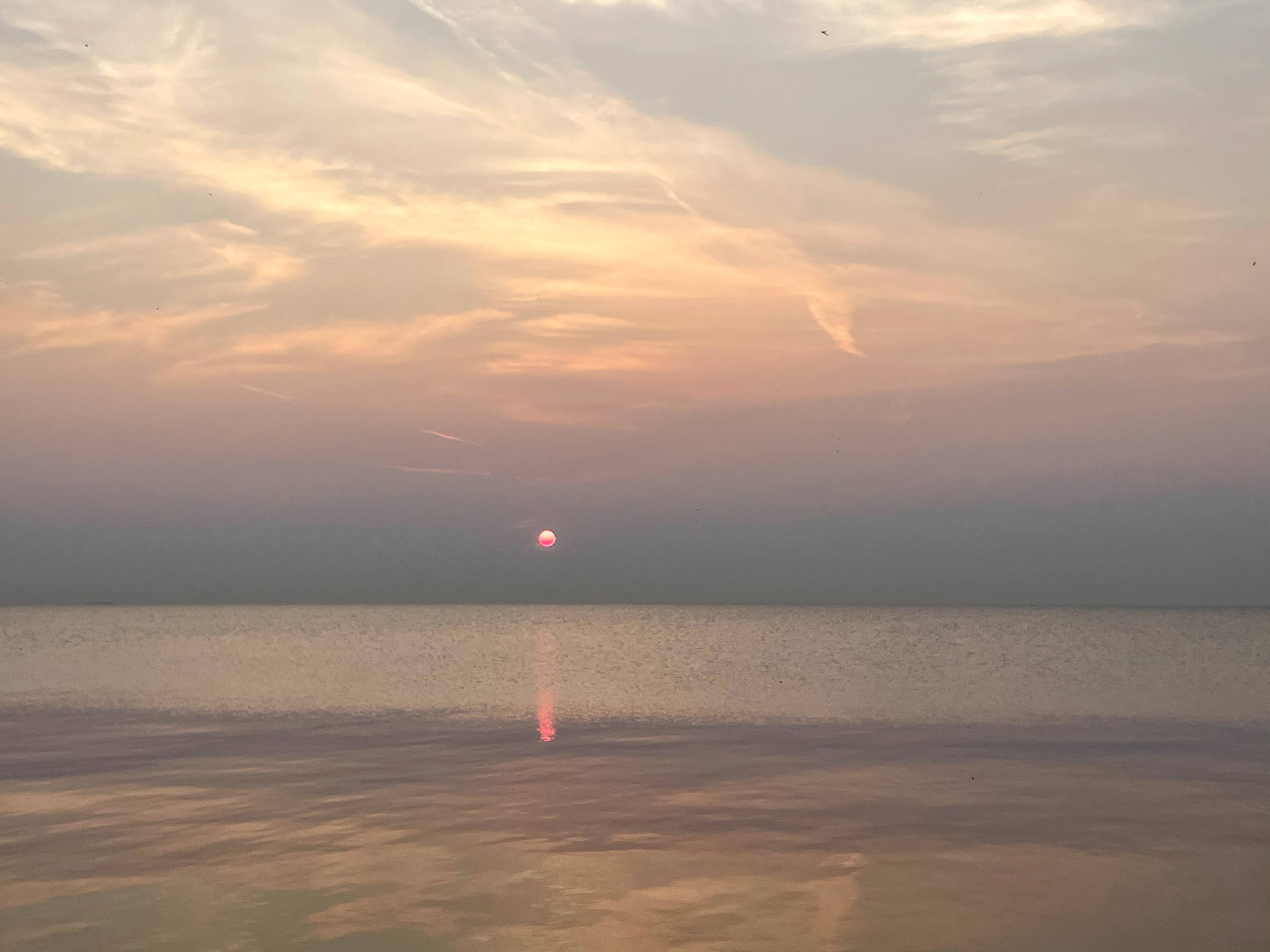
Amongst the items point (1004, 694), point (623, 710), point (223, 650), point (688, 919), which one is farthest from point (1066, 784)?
point (223, 650)

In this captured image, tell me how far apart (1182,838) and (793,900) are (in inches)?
306

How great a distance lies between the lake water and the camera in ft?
43.7

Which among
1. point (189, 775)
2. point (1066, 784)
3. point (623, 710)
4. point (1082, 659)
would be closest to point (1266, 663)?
point (1082, 659)

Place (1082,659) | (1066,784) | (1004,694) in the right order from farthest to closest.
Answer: (1082,659), (1004,694), (1066,784)

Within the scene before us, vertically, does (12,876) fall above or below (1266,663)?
above

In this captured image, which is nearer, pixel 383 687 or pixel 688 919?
pixel 688 919

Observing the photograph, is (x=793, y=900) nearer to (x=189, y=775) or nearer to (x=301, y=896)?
(x=301, y=896)

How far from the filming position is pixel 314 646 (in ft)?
364

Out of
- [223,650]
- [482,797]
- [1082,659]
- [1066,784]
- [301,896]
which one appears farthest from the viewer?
[223,650]

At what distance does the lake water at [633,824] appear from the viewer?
43.7 feet

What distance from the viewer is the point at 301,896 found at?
14398 mm

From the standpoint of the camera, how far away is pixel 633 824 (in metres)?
18.9

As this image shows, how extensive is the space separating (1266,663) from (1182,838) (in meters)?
71.0

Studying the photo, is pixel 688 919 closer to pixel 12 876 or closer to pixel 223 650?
pixel 12 876
